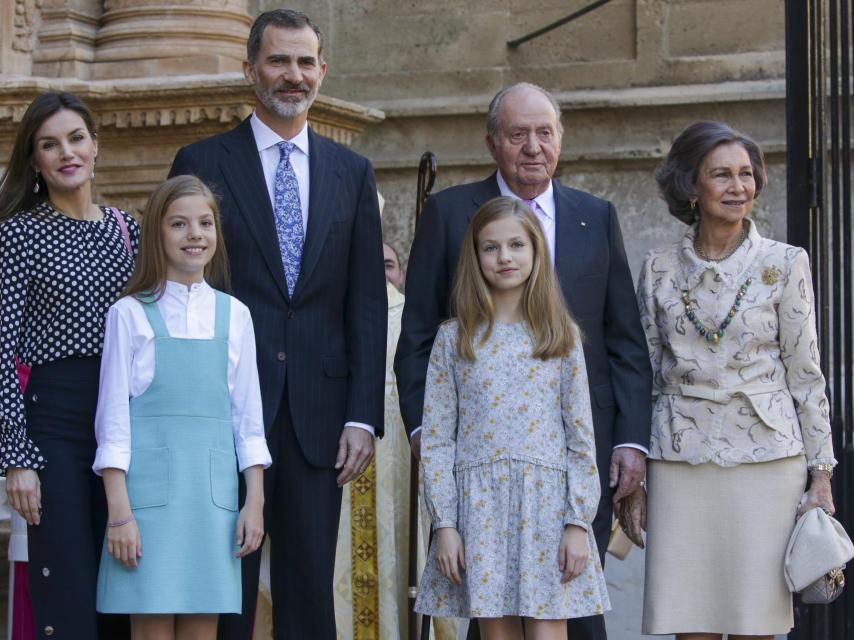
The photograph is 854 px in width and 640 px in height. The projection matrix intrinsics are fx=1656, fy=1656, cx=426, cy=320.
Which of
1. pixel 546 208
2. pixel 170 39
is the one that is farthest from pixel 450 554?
pixel 170 39

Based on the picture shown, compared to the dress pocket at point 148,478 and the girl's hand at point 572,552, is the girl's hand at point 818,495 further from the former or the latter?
the dress pocket at point 148,478

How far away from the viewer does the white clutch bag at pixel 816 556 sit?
4414mm

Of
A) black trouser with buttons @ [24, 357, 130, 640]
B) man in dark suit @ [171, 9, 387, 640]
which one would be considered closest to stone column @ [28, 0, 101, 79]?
man in dark suit @ [171, 9, 387, 640]

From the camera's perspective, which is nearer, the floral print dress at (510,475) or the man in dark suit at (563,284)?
the floral print dress at (510,475)

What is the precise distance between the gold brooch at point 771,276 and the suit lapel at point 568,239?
1.67 ft

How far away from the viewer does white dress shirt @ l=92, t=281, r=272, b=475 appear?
13.8ft

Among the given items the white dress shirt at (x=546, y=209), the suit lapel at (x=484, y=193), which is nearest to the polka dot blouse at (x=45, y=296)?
the suit lapel at (x=484, y=193)

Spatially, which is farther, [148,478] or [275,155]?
[275,155]

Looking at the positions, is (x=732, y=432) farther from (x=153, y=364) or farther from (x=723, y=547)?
(x=153, y=364)

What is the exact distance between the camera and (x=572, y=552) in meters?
4.26

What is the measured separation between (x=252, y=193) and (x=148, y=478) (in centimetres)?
90

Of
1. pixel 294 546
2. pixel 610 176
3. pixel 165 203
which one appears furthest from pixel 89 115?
pixel 610 176

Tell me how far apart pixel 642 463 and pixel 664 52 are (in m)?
4.59

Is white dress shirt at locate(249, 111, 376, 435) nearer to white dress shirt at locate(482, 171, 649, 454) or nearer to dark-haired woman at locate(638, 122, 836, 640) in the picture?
white dress shirt at locate(482, 171, 649, 454)
